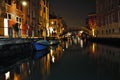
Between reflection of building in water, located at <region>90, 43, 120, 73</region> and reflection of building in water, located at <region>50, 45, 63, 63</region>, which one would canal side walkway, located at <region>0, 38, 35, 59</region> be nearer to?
reflection of building in water, located at <region>50, 45, 63, 63</region>

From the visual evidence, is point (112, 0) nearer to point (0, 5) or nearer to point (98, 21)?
point (98, 21)

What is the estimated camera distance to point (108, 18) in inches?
2586

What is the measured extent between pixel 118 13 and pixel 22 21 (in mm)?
21168

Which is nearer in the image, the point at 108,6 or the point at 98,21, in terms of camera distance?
the point at 108,6

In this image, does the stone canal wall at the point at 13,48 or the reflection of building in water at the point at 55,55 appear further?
the reflection of building in water at the point at 55,55

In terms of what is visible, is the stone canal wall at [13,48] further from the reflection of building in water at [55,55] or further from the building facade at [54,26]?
the building facade at [54,26]

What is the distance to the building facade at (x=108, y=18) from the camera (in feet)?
184

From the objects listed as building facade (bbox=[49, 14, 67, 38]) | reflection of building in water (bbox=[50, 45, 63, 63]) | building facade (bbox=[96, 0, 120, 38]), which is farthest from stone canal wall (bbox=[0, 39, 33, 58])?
building facade (bbox=[49, 14, 67, 38])

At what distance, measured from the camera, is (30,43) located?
112 ft

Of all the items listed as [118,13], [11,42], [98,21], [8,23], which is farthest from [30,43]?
[98,21]

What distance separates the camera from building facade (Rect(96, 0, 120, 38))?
184 feet

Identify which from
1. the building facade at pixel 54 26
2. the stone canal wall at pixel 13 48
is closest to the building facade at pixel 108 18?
the building facade at pixel 54 26

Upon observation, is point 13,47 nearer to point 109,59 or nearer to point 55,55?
point 55,55

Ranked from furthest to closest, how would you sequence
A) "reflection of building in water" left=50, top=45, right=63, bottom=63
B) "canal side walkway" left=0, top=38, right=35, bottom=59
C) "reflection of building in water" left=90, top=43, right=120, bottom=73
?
"reflection of building in water" left=50, top=45, right=63, bottom=63
"canal side walkway" left=0, top=38, right=35, bottom=59
"reflection of building in water" left=90, top=43, right=120, bottom=73
